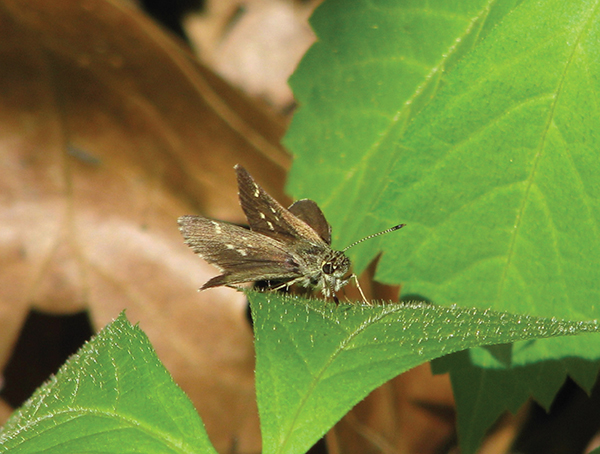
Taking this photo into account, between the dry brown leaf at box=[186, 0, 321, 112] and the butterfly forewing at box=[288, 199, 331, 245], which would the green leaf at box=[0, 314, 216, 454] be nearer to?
the butterfly forewing at box=[288, 199, 331, 245]

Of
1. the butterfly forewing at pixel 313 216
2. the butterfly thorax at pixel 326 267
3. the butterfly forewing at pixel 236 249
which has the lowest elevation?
the butterfly forewing at pixel 236 249

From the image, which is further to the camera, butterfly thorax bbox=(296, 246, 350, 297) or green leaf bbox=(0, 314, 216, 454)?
butterfly thorax bbox=(296, 246, 350, 297)

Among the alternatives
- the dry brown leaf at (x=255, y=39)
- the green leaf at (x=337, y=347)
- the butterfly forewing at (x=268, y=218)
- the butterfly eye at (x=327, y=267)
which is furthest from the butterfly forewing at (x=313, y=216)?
the dry brown leaf at (x=255, y=39)

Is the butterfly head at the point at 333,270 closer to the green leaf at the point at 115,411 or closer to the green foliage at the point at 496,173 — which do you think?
the green foliage at the point at 496,173

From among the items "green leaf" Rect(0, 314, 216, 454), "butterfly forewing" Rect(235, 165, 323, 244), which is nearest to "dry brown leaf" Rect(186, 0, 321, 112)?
"butterfly forewing" Rect(235, 165, 323, 244)

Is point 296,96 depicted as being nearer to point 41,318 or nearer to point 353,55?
point 353,55

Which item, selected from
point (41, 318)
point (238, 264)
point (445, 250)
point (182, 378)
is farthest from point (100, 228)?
point (445, 250)

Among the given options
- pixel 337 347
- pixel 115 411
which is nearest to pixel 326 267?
pixel 337 347
